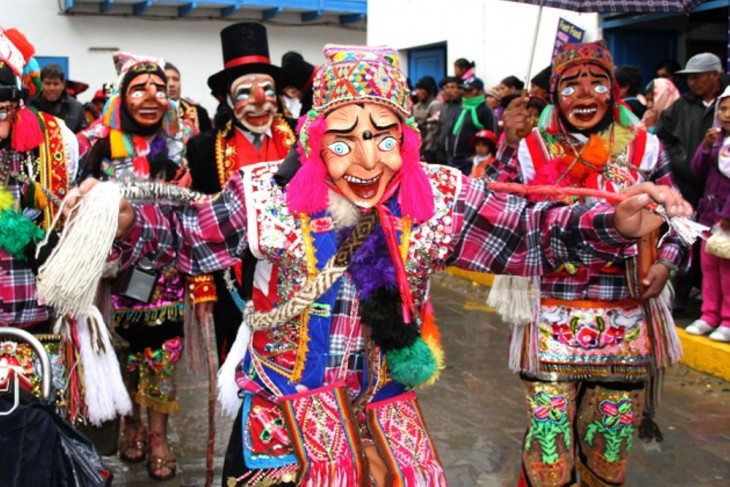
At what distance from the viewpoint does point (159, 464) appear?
4.82 meters

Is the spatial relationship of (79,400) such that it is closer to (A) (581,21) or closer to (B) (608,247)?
(B) (608,247)

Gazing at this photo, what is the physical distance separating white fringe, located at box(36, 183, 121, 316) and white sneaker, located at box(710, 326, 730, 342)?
16.7 ft

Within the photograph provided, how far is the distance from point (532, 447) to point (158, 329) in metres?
2.00

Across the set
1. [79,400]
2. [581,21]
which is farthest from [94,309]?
[581,21]

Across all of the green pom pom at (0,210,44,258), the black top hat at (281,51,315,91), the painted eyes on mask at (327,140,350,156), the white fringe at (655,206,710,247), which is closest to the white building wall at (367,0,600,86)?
the black top hat at (281,51,315,91)

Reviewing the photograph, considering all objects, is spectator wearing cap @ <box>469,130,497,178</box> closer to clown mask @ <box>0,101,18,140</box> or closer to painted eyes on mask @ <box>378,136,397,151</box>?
clown mask @ <box>0,101,18,140</box>

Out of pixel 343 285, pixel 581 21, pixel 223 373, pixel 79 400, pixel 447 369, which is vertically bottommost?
pixel 447 369

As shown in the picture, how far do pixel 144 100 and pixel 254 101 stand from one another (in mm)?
559

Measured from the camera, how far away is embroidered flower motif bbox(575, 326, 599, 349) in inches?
156

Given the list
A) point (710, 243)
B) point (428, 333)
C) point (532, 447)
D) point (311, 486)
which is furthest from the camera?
point (710, 243)

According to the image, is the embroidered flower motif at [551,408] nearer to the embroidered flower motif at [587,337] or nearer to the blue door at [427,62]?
the embroidered flower motif at [587,337]

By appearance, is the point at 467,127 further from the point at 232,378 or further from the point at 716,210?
the point at 232,378

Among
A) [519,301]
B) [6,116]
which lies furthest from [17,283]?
[519,301]

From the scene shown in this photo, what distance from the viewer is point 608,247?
277cm
